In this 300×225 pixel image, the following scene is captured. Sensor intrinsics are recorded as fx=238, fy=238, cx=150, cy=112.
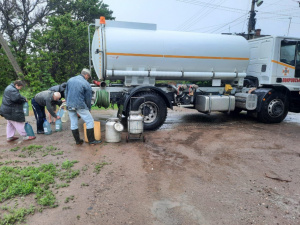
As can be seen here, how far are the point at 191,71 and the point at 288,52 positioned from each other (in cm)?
347

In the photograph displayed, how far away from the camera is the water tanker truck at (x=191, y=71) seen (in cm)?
682

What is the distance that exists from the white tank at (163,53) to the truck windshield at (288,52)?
→ 1.17 m

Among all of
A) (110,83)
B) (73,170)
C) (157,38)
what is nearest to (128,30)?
(157,38)

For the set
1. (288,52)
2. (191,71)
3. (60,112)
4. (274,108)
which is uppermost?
(288,52)

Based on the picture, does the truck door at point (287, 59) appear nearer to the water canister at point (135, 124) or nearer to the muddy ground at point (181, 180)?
the muddy ground at point (181, 180)

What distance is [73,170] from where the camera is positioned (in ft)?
13.8


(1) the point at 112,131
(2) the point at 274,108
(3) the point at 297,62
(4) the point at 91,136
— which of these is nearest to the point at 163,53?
(1) the point at 112,131

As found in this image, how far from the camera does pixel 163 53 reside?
7062mm

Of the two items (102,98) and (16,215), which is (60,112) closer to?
(102,98)

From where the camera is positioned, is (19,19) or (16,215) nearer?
(16,215)

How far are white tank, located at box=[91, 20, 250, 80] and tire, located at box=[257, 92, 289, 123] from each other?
1.35 meters

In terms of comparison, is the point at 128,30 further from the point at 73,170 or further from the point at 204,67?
the point at 73,170

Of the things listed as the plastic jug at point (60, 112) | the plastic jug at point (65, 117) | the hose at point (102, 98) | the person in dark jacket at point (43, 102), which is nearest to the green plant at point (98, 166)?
the person in dark jacket at point (43, 102)

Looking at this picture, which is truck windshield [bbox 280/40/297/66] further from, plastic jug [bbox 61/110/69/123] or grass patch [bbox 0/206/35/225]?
grass patch [bbox 0/206/35/225]
